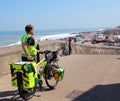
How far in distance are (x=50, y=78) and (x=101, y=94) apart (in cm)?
140

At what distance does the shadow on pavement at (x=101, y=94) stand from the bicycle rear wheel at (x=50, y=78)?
2.91 feet

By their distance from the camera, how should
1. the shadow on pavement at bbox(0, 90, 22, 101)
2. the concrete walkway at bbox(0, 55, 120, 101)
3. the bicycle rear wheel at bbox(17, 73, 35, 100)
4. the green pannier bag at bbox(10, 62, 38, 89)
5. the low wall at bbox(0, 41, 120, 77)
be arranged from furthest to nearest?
1. the low wall at bbox(0, 41, 120, 77)
2. the concrete walkway at bbox(0, 55, 120, 101)
3. the shadow on pavement at bbox(0, 90, 22, 101)
4. the bicycle rear wheel at bbox(17, 73, 35, 100)
5. the green pannier bag at bbox(10, 62, 38, 89)

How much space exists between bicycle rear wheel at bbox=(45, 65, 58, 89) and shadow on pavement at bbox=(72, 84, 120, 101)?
2.91 feet

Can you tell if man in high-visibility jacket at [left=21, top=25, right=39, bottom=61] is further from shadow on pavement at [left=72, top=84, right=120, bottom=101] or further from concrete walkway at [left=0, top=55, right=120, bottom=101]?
shadow on pavement at [left=72, top=84, right=120, bottom=101]

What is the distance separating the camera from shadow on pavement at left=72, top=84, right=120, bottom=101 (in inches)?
248

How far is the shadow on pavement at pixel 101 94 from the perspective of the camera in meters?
6.30

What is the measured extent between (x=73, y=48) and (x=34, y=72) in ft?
34.8

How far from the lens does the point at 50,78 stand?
708 cm

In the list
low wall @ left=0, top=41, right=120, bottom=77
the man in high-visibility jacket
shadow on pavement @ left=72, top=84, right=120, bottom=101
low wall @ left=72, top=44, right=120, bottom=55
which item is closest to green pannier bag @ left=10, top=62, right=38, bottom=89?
the man in high-visibility jacket

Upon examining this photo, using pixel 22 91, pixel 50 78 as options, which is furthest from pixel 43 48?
pixel 22 91

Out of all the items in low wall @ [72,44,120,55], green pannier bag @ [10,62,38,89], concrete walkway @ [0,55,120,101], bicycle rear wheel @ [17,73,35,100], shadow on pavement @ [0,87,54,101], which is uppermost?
green pannier bag @ [10,62,38,89]

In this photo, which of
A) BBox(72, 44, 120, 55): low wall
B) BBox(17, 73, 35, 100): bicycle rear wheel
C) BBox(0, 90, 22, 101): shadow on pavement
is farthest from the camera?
BBox(72, 44, 120, 55): low wall

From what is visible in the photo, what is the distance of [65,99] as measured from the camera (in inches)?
245

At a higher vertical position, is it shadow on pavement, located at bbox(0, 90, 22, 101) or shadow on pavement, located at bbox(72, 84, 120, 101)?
shadow on pavement, located at bbox(0, 90, 22, 101)
